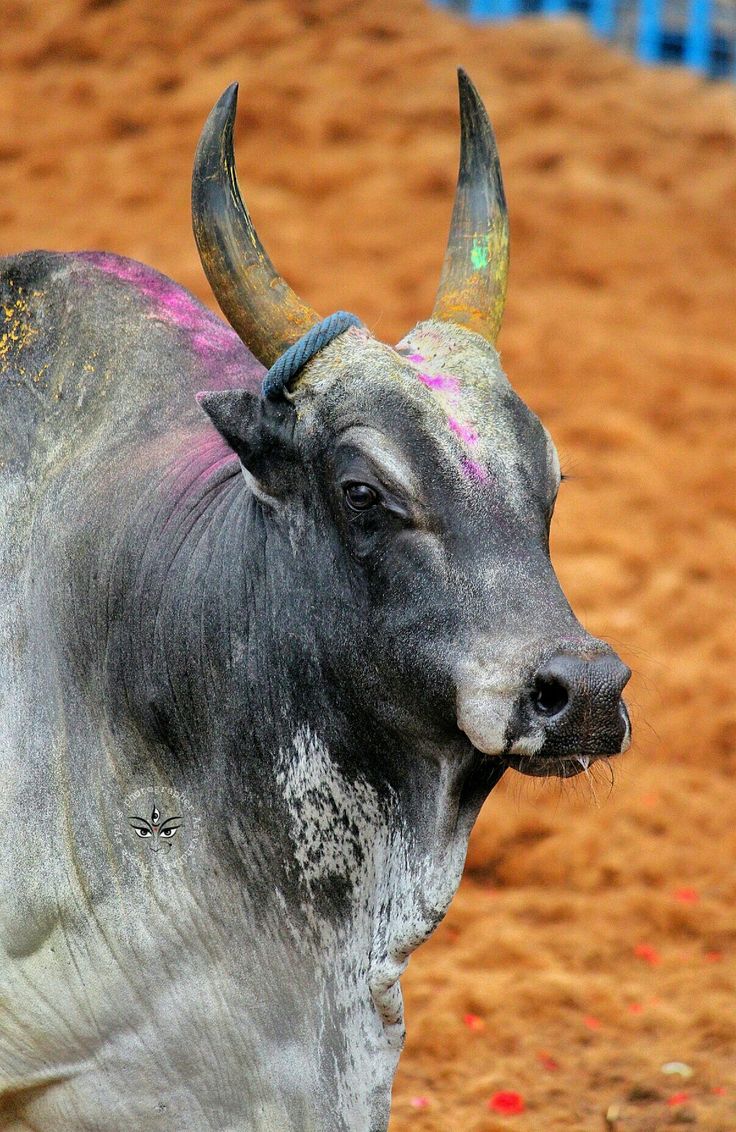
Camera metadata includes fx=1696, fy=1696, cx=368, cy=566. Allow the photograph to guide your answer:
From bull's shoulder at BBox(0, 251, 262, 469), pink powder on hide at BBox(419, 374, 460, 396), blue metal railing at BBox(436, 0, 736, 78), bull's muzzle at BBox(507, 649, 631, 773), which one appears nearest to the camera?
bull's muzzle at BBox(507, 649, 631, 773)

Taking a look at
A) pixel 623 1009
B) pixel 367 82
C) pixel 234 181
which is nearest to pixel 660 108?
pixel 367 82

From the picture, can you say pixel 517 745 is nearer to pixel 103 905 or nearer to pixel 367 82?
pixel 103 905

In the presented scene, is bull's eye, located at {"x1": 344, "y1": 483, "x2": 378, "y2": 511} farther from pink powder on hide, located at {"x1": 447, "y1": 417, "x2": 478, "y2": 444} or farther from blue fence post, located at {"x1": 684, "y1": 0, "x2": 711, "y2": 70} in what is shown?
blue fence post, located at {"x1": 684, "y1": 0, "x2": 711, "y2": 70}

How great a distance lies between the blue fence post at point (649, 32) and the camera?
33.0 feet

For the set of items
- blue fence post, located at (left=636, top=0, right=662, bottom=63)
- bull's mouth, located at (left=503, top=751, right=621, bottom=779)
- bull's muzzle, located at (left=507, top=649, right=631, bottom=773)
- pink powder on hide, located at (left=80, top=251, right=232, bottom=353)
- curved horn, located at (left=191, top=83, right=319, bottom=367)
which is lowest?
bull's mouth, located at (left=503, top=751, right=621, bottom=779)

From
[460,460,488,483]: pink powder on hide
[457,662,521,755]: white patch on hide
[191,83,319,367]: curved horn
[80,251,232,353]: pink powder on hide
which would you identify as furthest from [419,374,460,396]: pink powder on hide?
[80,251,232,353]: pink powder on hide

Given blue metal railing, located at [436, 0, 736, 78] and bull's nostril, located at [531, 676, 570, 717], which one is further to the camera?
blue metal railing, located at [436, 0, 736, 78]

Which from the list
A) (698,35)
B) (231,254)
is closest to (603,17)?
(698,35)

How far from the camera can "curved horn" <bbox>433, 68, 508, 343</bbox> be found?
10.6 feet

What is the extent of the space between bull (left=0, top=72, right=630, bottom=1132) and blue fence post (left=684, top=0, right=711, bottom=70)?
23.9 ft

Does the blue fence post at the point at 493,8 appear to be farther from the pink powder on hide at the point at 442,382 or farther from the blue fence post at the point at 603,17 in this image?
the pink powder on hide at the point at 442,382

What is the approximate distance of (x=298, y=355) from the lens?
9.57 feet

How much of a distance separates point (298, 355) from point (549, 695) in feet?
2.51

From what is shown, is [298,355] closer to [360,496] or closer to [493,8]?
[360,496]
